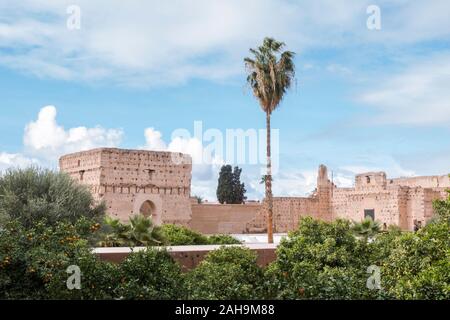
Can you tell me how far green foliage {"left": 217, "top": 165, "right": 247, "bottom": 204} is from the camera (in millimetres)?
48844

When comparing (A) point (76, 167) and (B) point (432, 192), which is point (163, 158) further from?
(B) point (432, 192)

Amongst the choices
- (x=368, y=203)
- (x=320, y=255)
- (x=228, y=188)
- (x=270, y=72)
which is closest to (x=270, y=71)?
(x=270, y=72)

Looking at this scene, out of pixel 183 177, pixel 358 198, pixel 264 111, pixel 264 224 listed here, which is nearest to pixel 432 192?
pixel 358 198

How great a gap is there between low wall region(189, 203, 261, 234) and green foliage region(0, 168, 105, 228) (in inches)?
648

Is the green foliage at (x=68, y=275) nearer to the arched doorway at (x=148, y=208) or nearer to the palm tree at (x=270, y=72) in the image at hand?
the palm tree at (x=270, y=72)

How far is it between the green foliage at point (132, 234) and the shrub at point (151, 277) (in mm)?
8264

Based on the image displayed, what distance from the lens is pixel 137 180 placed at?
31047mm

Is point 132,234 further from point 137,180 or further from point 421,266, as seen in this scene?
point 137,180

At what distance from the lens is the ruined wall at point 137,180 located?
98.5 ft

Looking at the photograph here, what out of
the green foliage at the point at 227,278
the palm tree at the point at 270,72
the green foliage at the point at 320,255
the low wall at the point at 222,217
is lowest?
the green foliage at the point at 227,278

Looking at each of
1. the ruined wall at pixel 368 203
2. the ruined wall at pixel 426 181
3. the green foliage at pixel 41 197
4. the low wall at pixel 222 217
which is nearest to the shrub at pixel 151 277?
the green foliage at pixel 41 197

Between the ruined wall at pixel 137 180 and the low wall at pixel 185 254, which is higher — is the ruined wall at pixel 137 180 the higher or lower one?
the higher one

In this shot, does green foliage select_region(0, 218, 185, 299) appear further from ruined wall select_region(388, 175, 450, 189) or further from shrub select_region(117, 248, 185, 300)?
ruined wall select_region(388, 175, 450, 189)
